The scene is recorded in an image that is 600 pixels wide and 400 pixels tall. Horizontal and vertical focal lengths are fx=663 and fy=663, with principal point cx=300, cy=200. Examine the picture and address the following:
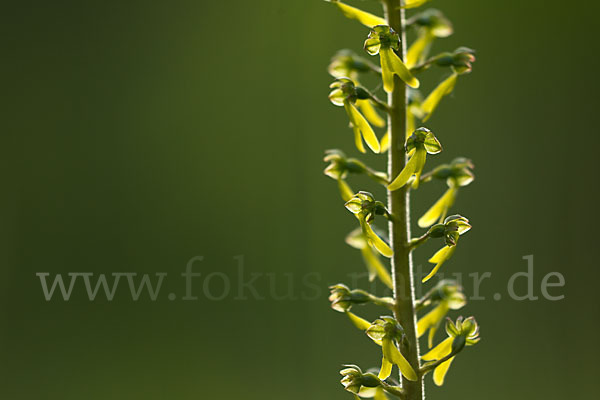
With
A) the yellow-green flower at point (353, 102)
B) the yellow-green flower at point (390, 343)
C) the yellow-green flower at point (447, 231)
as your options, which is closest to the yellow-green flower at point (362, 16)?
the yellow-green flower at point (353, 102)

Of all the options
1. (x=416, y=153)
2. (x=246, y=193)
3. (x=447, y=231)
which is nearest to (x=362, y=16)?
(x=416, y=153)

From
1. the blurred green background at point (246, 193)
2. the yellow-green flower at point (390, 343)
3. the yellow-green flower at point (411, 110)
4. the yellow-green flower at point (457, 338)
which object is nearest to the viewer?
the yellow-green flower at point (390, 343)

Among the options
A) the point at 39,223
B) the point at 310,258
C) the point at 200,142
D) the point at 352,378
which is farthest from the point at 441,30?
the point at 39,223

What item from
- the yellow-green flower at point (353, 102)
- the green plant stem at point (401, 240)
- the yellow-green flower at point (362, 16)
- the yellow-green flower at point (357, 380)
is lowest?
the yellow-green flower at point (357, 380)

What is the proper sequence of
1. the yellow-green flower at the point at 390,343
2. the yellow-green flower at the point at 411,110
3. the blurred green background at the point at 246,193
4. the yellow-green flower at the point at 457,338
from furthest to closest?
the blurred green background at the point at 246,193, the yellow-green flower at the point at 411,110, the yellow-green flower at the point at 457,338, the yellow-green flower at the point at 390,343

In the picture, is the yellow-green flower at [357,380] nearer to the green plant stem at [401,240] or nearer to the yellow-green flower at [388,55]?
the green plant stem at [401,240]

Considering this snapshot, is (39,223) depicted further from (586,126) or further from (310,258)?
(586,126)

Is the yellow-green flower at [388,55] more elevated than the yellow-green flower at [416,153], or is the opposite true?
the yellow-green flower at [388,55]
